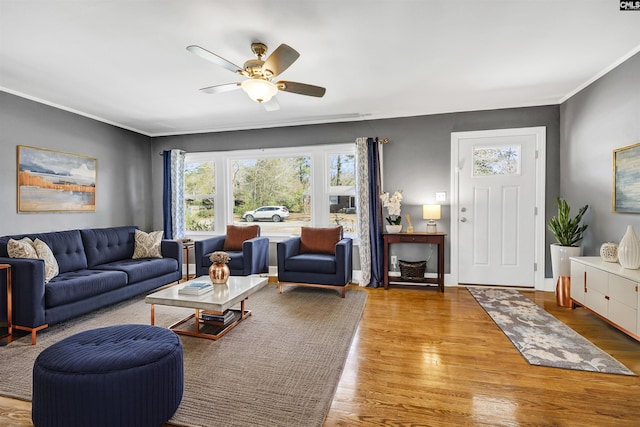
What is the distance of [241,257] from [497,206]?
3.59m

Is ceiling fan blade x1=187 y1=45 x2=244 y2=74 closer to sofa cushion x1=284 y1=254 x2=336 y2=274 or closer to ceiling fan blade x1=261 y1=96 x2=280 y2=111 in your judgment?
ceiling fan blade x1=261 y1=96 x2=280 y2=111

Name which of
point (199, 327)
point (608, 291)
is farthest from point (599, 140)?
point (199, 327)

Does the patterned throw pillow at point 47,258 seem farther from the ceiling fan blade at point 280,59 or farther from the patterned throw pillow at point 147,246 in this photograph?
the ceiling fan blade at point 280,59

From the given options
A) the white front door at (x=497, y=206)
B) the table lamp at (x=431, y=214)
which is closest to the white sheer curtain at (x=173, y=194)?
the table lamp at (x=431, y=214)

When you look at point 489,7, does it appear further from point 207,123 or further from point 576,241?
point 207,123

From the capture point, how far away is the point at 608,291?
107 inches

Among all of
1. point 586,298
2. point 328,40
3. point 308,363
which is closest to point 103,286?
point 308,363

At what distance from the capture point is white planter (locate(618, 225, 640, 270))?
8.63ft

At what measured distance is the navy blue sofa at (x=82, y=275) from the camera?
2.62 metres

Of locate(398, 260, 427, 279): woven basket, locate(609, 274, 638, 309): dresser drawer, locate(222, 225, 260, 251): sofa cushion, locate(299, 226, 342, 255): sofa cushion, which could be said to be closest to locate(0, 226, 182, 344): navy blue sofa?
locate(222, 225, 260, 251): sofa cushion

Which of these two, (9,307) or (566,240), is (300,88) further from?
(566,240)

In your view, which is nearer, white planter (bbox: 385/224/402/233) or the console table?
the console table

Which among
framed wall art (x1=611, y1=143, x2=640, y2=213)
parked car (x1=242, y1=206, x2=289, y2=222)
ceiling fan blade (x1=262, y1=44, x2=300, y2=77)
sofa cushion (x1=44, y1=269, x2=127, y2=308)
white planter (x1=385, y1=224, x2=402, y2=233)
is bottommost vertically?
sofa cushion (x1=44, y1=269, x2=127, y2=308)

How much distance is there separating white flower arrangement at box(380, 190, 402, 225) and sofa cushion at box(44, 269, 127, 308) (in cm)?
341
